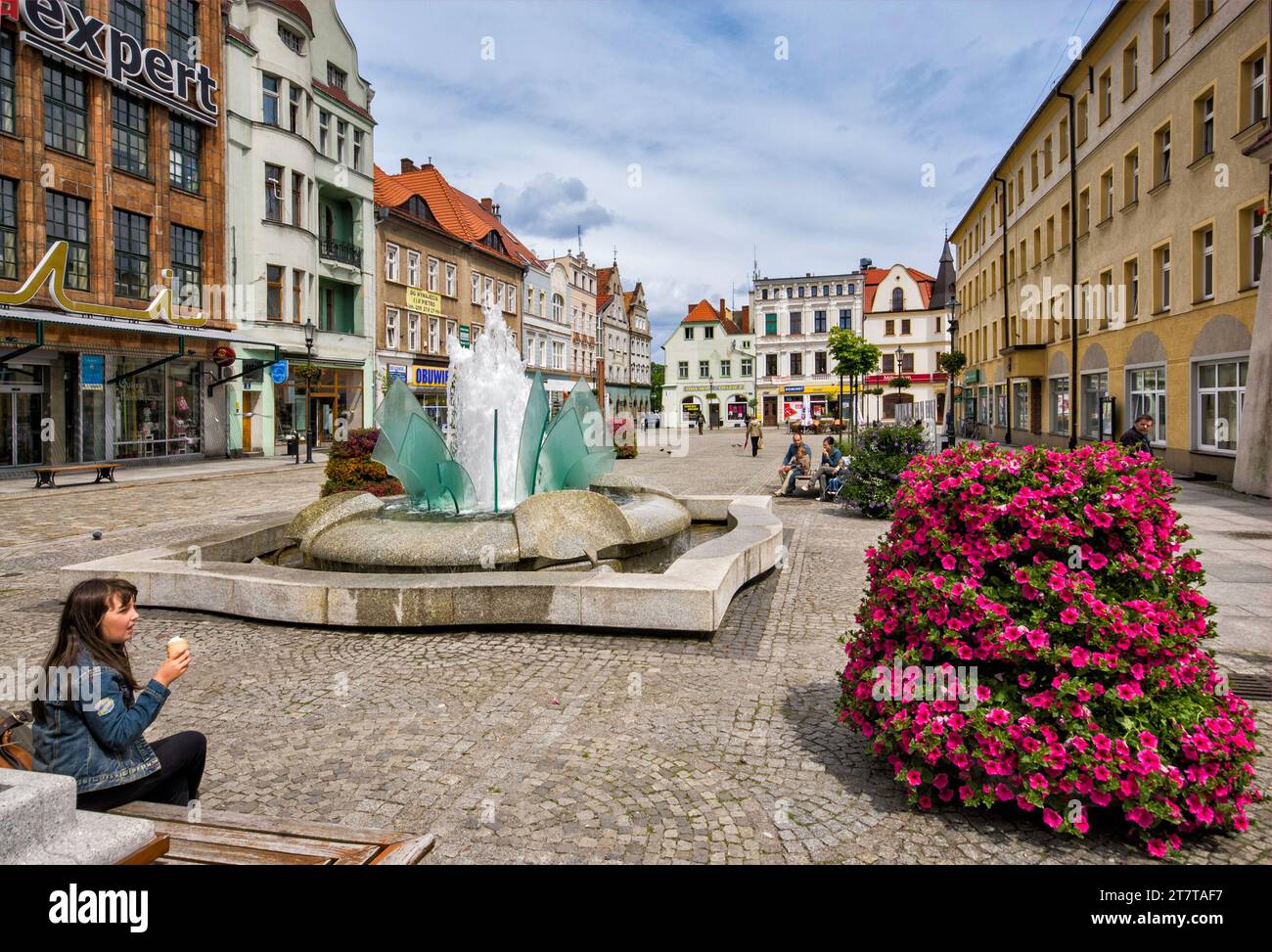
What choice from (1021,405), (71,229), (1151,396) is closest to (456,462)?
(1151,396)

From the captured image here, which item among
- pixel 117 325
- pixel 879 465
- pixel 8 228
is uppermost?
pixel 8 228

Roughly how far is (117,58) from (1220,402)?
32340 millimetres

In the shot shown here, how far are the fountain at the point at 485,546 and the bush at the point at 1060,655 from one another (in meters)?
3.04

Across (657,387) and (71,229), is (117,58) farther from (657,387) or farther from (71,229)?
(657,387)

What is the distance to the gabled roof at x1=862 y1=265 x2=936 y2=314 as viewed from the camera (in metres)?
78.0

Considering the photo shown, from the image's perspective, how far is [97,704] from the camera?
3.23m

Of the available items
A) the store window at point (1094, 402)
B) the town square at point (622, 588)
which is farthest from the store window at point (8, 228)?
the store window at point (1094, 402)

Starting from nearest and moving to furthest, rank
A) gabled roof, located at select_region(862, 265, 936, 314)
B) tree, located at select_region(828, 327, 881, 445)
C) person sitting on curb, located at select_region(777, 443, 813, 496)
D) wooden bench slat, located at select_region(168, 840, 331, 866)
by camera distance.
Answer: wooden bench slat, located at select_region(168, 840, 331, 866), person sitting on curb, located at select_region(777, 443, 813, 496), tree, located at select_region(828, 327, 881, 445), gabled roof, located at select_region(862, 265, 936, 314)

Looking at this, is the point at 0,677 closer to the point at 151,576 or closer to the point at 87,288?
the point at 151,576

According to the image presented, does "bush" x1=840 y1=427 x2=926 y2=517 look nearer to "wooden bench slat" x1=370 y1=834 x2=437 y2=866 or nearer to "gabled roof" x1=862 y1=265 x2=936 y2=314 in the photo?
"wooden bench slat" x1=370 y1=834 x2=437 y2=866

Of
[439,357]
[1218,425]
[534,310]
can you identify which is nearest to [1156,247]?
[1218,425]

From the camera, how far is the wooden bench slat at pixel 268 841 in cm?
289

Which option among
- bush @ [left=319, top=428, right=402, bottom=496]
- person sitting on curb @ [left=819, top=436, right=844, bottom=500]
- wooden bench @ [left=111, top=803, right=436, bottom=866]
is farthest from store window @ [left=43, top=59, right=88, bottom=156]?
wooden bench @ [left=111, top=803, right=436, bottom=866]

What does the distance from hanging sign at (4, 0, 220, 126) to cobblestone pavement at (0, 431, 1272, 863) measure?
22684 mm
